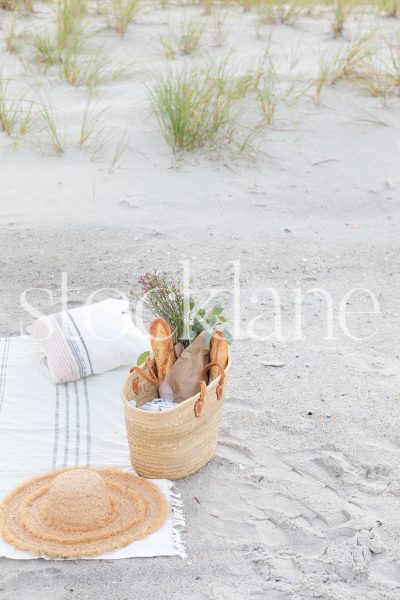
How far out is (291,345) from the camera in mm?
4250

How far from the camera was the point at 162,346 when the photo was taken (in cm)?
334

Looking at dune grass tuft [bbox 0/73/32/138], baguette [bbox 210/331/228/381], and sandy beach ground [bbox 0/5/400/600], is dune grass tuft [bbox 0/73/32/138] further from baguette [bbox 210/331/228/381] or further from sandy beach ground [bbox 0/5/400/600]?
baguette [bbox 210/331/228/381]

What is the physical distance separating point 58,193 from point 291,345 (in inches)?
76.8

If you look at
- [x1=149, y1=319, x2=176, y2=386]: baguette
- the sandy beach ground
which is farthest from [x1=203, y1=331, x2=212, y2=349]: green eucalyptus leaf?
the sandy beach ground

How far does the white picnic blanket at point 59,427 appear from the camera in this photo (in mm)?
3027

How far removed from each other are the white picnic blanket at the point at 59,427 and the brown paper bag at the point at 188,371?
0.32 meters

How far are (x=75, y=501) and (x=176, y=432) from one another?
1.37ft

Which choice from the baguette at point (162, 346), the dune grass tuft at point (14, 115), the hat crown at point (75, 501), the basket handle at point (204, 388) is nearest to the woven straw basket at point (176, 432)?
the basket handle at point (204, 388)

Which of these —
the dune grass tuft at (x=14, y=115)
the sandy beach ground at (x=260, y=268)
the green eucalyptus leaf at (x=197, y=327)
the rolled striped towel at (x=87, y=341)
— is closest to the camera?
the sandy beach ground at (x=260, y=268)

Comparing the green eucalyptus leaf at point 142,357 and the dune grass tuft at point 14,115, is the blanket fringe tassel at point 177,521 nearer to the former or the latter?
the green eucalyptus leaf at point 142,357

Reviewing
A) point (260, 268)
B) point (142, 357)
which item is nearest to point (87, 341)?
point (142, 357)

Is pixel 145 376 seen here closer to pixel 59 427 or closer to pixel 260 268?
pixel 59 427

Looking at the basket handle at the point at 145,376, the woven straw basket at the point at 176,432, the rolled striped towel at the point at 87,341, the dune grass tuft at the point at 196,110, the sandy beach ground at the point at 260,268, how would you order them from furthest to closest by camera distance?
the dune grass tuft at the point at 196,110 < the rolled striped towel at the point at 87,341 < the basket handle at the point at 145,376 < the woven straw basket at the point at 176,432 < the sandy beach ground at the point at 260,268

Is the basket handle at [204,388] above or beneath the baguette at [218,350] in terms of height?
beneath
